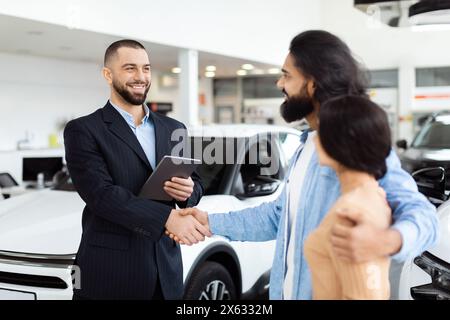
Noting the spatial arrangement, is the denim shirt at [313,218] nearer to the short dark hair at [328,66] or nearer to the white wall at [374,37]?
the short dark hair at [328,66]

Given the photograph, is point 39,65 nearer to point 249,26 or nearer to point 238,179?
point 249,26

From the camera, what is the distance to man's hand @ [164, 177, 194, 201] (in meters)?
2.28

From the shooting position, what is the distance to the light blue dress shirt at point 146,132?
7.98 feet

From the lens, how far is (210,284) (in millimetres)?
3602

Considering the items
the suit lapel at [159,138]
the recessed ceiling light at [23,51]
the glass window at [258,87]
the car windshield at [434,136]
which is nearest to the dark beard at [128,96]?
the suit lapel at [159,138]

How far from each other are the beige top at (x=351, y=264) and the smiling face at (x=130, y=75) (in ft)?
4.37

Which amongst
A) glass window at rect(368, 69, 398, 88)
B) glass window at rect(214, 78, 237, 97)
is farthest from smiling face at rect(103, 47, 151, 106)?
glass window at rect(214, 78, 237, 97)

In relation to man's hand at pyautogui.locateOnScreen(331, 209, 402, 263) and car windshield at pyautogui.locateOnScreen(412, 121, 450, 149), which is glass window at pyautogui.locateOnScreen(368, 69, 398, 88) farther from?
man's hand at pyautogui.locateOnScreen(331, 209, 402, 263)

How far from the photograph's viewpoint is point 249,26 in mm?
12016

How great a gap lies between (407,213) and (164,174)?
1151 millimetres

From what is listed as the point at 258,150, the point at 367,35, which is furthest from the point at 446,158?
the point at 367,35
